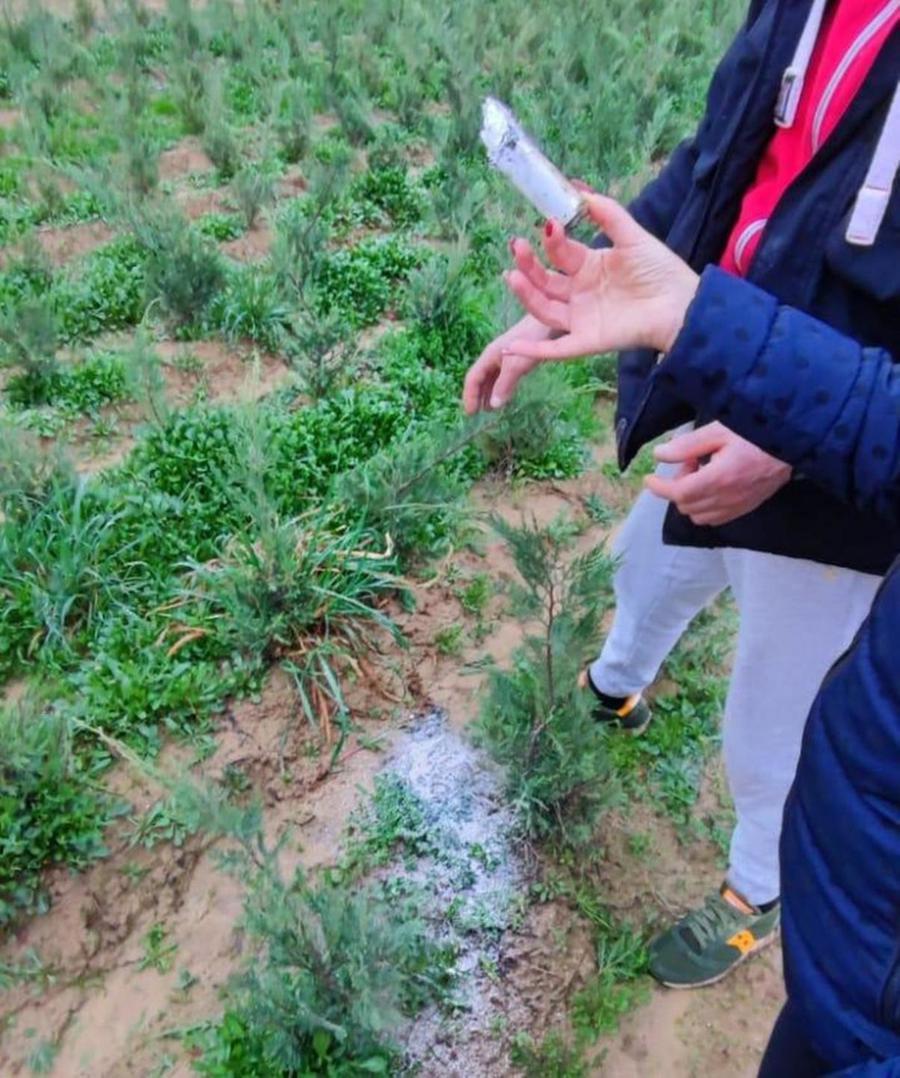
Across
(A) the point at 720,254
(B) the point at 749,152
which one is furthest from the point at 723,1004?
(B) the point at 749,152

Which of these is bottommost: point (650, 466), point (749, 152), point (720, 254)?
point (650, 466)

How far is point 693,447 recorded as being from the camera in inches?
51.1

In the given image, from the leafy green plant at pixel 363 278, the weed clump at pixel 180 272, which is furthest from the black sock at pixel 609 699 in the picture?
the weed clump at pixel 180 272

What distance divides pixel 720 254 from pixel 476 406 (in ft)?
1.79

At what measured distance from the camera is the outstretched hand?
1110 mm

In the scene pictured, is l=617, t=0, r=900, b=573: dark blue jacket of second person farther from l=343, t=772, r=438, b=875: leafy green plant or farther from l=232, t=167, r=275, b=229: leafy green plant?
l=232, t=167, r=275, b=229: leafy green plant

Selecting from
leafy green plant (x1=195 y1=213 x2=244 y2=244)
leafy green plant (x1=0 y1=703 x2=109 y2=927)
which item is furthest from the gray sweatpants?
leafy green plant (x1=195 y1=213 x2=244 y2=244)

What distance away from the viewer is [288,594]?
2490mm

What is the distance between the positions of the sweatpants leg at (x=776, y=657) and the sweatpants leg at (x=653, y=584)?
0.25 m

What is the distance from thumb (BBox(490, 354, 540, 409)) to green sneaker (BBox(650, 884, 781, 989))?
112 centimetres

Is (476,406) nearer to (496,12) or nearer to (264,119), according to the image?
(264,119)

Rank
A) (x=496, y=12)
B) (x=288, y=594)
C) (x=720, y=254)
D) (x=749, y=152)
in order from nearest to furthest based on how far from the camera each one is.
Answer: (x=749, y=152)
(x=720, y=254)
(x=288, y=594)
(x=496, y=12)

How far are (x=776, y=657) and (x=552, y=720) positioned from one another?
699 mm

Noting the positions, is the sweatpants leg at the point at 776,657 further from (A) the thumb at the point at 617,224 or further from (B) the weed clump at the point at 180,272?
(B) the weed clump at the point at 180,272
